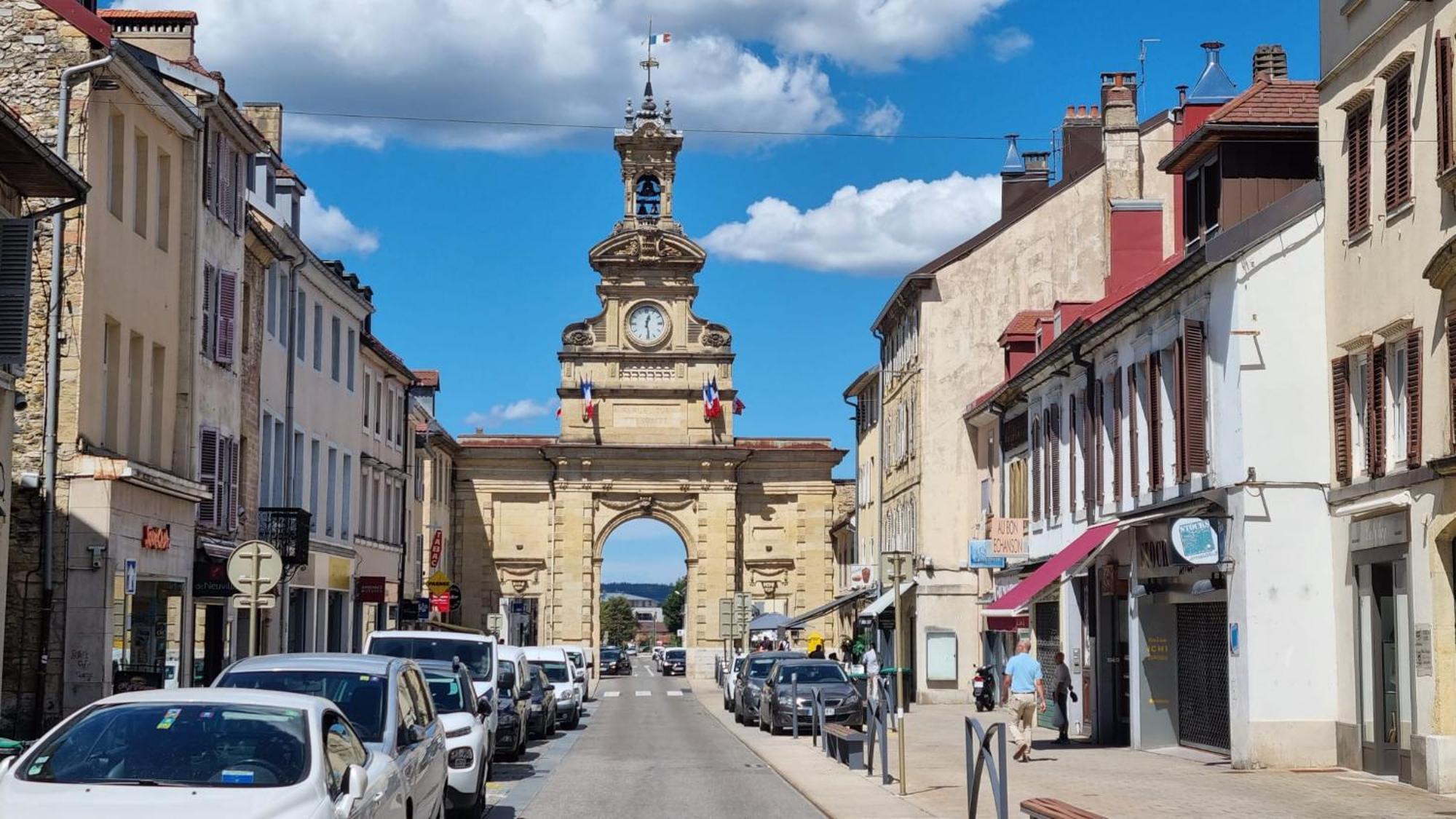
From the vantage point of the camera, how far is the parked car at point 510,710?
25.7 metres

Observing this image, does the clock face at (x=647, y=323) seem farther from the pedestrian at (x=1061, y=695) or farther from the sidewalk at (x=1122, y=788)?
the sidewalk at (x=1122, y=788)

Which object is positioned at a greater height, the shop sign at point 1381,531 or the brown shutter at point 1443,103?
the brown shutter at point 1443,103

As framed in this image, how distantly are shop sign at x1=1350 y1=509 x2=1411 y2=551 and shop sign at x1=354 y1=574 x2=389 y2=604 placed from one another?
28262mm

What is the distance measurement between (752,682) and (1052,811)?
27.7m

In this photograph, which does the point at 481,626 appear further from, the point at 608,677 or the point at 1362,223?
the point at 1362,223

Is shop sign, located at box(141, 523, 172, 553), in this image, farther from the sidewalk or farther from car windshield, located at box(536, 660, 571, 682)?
car windshield, located at box(536, 660, 571, 682)

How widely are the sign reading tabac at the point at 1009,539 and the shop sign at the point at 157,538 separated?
1663 centimetres

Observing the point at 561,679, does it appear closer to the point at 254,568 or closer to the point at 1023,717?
the point at 1023,717

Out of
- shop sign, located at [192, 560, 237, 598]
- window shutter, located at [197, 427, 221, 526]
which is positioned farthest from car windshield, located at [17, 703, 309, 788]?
window shutter, located at [197, 427, 221, 526]

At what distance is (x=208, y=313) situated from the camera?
2919cm

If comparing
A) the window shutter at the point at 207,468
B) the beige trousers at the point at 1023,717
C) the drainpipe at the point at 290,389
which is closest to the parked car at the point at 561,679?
the drainpipe at the point at 290,389

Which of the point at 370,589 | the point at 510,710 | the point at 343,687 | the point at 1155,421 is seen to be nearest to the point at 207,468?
the point at 510,710

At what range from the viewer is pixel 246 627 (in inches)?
1340

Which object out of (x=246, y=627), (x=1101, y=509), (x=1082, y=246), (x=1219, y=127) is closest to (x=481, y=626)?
(x=1082, y=246)
